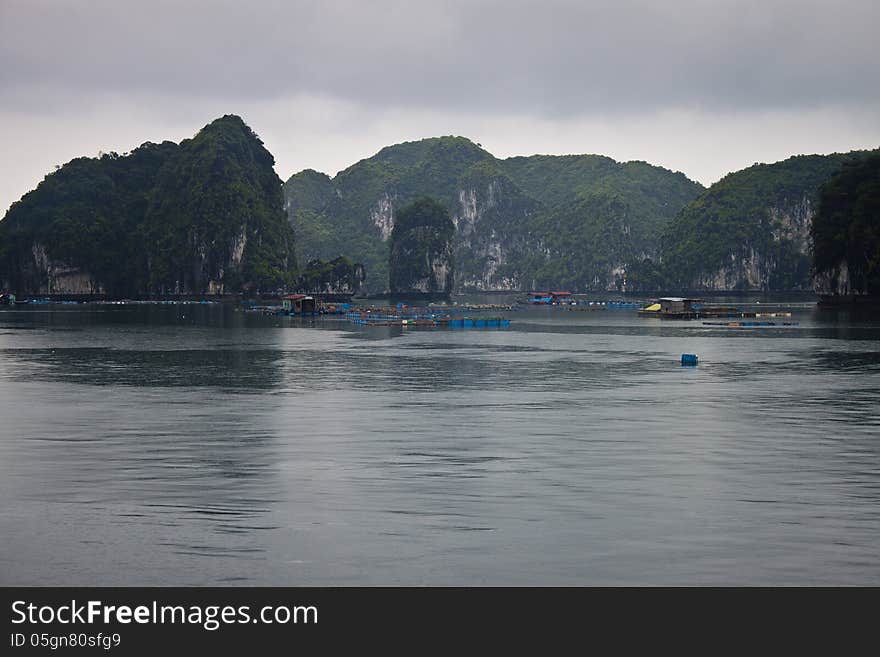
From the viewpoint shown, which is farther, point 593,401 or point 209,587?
point 593,401

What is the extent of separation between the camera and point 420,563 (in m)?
20.6

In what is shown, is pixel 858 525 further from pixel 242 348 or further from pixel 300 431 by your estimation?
pixel 242 348

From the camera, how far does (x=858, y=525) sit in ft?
79.7

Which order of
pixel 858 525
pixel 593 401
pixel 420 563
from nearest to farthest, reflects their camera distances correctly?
pixel 420 563
pixel 858 525
pixel 593 401

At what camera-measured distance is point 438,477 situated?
31297 mm

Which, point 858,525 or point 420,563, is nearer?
point 420,563

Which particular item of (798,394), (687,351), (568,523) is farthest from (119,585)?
(687,351)

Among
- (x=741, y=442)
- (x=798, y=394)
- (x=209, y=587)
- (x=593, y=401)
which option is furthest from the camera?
(x=798, y=394)

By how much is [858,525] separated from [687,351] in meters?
77.8

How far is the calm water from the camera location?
20.8m

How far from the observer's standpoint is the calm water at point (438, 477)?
68.2 ft
